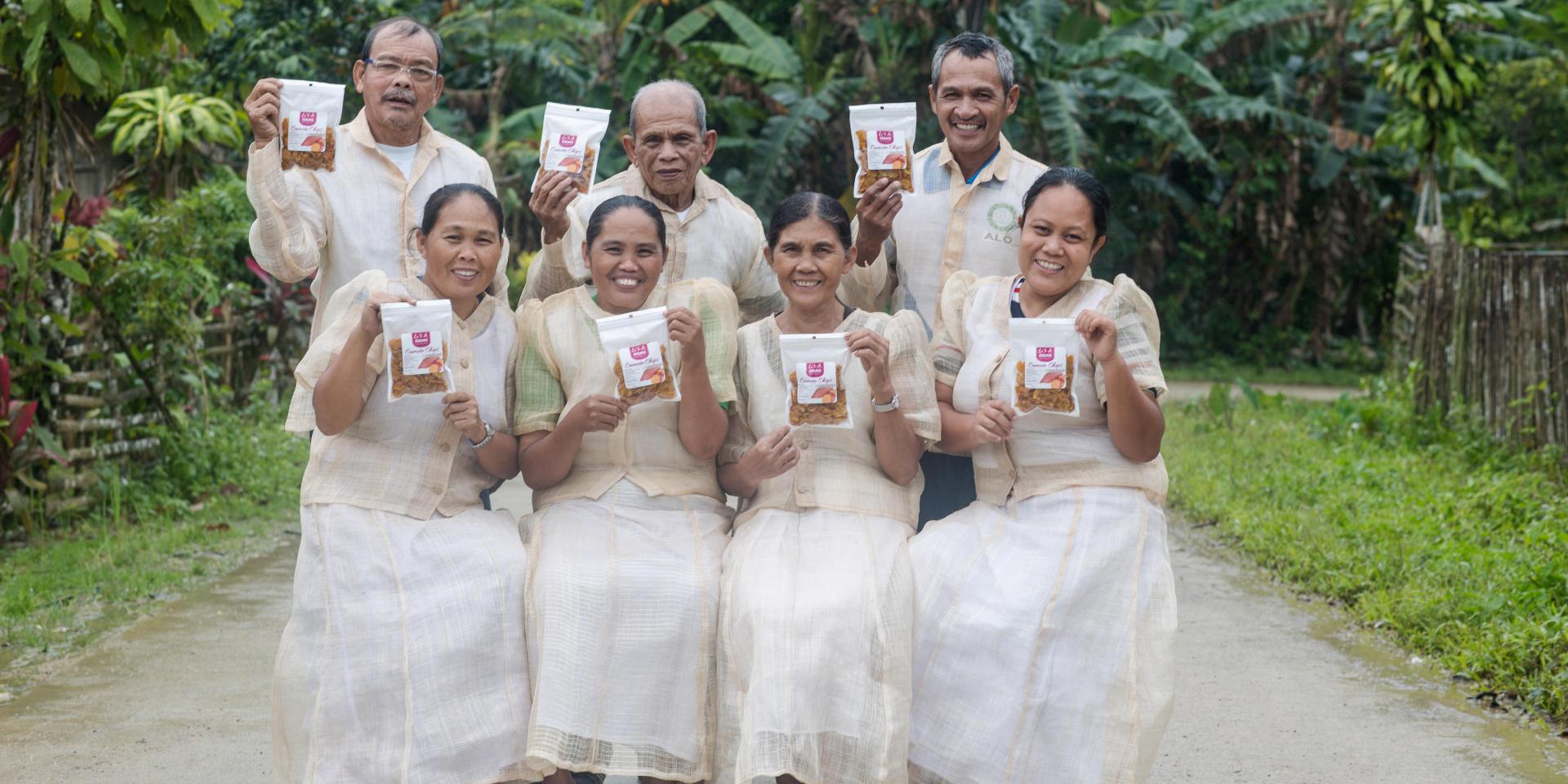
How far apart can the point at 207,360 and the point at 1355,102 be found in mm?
12273

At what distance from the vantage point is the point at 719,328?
391 centimetres

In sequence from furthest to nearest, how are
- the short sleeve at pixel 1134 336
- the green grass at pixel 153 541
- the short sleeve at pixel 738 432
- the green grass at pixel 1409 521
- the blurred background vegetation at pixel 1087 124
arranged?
the blurred background vegetation at pixel 1087 124 → the green grass at pixel 153 541 → the green grass at pixel 1409 521 → the short sleeve at pixel 738 432 → the short sleeve at pixel 1134 336

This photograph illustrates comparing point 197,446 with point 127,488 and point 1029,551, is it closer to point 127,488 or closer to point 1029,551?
point 127,488

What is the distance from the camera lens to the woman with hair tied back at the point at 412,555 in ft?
11.4

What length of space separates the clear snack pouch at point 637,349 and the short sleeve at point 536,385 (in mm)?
360

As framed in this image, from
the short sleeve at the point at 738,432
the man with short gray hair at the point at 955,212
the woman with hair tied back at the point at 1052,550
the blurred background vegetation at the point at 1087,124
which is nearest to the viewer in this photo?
the woman with hair tied back at the point at 1052,550

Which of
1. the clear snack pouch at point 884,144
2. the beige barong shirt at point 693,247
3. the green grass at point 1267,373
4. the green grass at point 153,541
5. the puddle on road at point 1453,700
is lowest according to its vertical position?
the puddle on road at point 1453,700

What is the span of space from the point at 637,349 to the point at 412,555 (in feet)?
2.42

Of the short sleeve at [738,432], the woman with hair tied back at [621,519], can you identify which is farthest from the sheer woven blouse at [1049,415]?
the woman with hair tied back at [621,519]

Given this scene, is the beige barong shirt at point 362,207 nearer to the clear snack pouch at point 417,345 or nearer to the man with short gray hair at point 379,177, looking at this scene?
the man with short gray hair at point 379,177

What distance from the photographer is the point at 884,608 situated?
3.48 metres

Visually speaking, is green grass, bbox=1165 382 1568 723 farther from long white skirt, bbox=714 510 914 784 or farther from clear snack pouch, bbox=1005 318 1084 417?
long white skirt, bbox=714 510 914 784

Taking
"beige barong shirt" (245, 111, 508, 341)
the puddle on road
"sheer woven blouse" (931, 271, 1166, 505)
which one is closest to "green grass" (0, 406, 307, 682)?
"beige barong shirt" (245, 111, 508, 341)

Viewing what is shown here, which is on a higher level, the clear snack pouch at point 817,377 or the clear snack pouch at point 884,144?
the clear snack pouch at point 884,144
